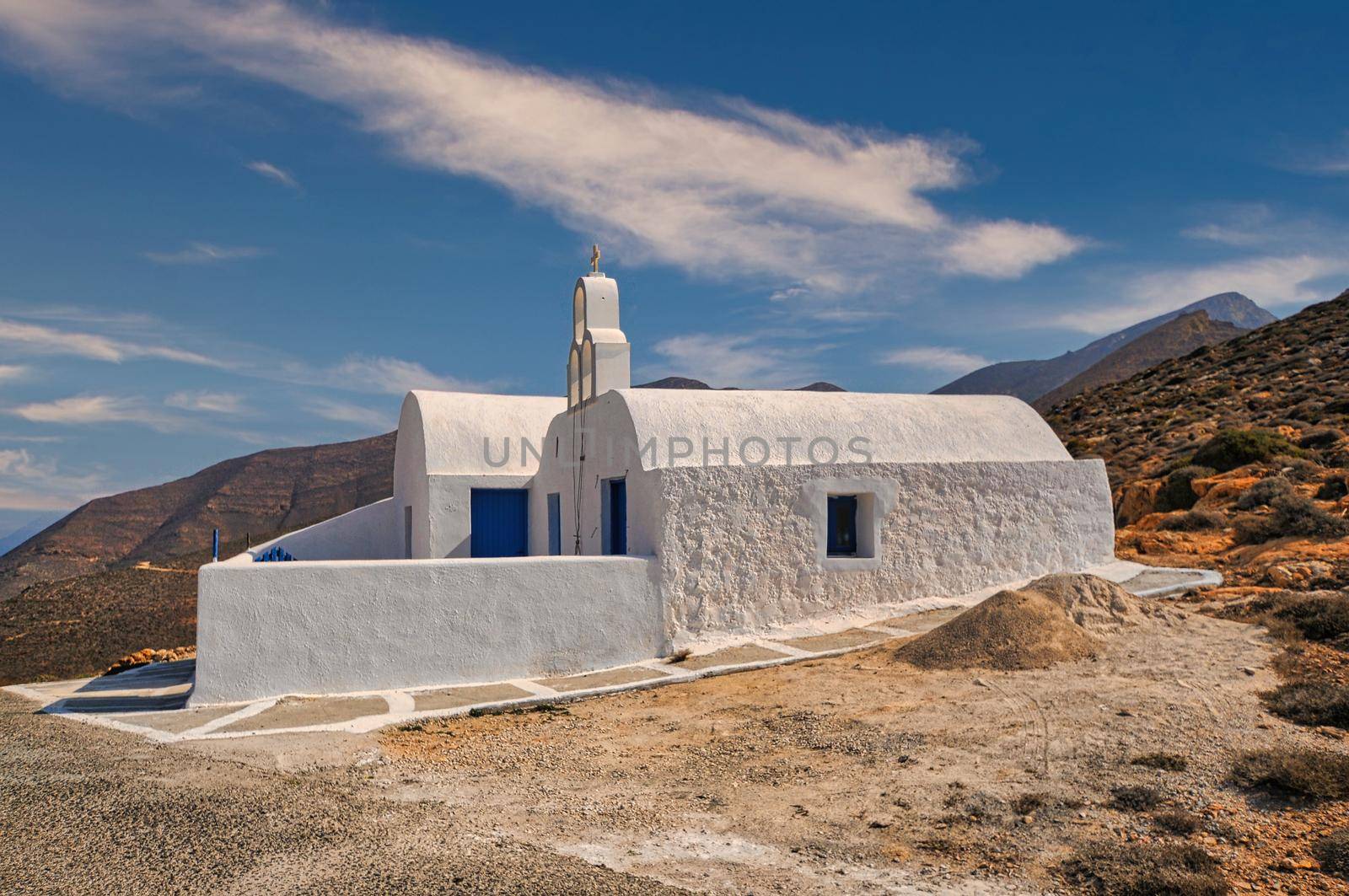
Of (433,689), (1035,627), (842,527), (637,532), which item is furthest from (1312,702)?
(433,689)

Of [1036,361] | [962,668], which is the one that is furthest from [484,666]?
[1036,361]

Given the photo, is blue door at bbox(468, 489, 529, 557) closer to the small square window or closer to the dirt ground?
the small square window

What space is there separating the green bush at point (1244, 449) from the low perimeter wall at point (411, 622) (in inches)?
615

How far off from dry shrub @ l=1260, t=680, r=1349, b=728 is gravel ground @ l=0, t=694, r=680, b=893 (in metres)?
5.29

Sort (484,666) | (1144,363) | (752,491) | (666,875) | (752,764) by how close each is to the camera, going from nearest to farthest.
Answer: (666,875) < (752,764) < (484,666) < (752,491) < (1144,363)

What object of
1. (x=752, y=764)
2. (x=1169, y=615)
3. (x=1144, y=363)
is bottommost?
(x=752, y=764)

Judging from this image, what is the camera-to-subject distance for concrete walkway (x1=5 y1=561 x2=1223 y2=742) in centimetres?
833

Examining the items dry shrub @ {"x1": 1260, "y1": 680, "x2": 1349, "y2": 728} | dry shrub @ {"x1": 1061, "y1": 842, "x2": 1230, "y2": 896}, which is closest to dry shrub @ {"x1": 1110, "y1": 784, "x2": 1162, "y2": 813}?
dry shrub @ {"x1": 1061, "y1": 842, "x2": 1230, "y2": 896}

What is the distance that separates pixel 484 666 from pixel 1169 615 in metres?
7.74

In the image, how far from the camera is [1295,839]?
196 inches

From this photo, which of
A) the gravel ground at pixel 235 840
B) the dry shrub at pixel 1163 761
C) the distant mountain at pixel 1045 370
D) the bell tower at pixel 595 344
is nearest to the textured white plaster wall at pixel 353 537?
the bell tower at pixel 595 344

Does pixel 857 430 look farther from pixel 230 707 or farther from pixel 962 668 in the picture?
pixel 230 707

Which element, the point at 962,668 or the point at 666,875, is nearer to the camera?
the point at 666,875

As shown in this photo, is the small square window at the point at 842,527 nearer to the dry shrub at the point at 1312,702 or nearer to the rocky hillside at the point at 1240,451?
the rocky hillside at the point at 1240,451
